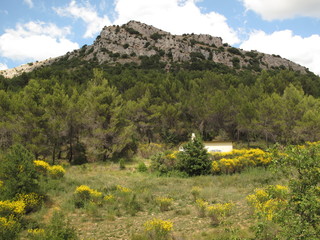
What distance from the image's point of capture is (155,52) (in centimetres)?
7781

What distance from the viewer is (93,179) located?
16.0m

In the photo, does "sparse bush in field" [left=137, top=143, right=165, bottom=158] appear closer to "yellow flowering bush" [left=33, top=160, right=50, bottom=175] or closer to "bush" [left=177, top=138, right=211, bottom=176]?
"bush" [left=177, top=138, right=211, bottom=176]

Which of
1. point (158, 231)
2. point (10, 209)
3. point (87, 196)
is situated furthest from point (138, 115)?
point (158, 231)

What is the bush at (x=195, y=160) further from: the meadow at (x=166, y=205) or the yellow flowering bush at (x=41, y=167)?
the yellow flowering bush at (x=41, y=167)

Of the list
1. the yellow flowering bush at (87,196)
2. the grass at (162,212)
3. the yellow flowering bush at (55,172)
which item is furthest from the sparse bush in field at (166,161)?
the yellow flowering bush at (87,196)

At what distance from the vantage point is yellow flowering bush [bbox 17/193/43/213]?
9.52 m

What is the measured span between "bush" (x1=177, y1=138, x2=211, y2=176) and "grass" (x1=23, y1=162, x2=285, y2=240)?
4.59 ft

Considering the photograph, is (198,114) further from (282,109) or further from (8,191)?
(8,191)

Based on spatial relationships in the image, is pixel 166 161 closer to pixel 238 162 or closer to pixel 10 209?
pixel 238 162

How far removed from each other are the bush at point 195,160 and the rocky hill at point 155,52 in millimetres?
49948

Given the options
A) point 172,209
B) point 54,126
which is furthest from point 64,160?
point 172,209

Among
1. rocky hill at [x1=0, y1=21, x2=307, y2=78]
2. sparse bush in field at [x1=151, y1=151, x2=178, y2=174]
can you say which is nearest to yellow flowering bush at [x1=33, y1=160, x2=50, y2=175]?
sparse bush in field at [x1=151, y1=151, x2=178, y2=174]

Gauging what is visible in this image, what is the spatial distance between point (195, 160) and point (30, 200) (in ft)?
38.2

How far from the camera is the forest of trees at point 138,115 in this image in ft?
69.9
